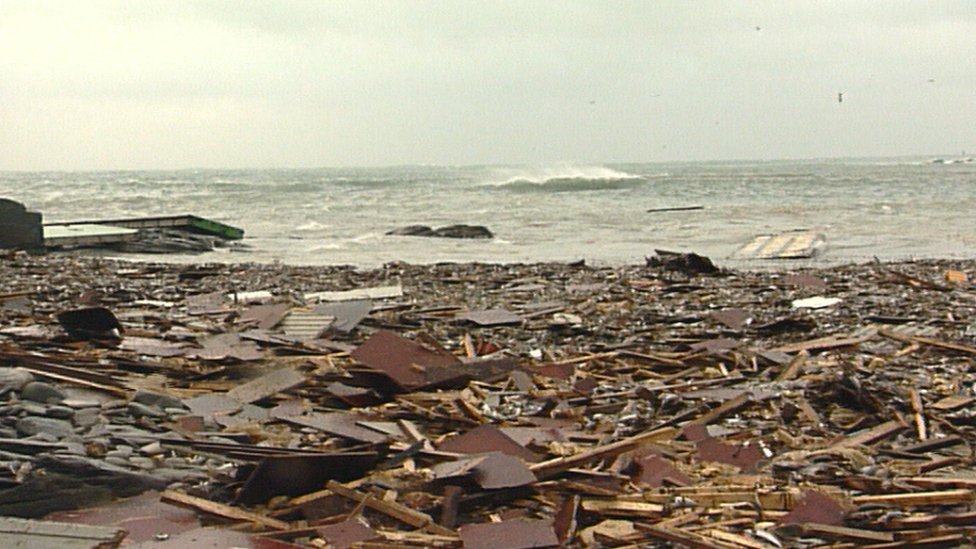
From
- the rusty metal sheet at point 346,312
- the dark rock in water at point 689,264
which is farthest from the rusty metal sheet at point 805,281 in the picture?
Answer: the rusty metal sheet at point 346,312

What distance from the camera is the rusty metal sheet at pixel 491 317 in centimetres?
995

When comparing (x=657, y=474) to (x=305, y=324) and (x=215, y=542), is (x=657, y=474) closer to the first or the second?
(x=215, y=542)

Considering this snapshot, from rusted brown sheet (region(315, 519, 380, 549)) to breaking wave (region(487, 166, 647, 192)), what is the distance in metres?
56.1

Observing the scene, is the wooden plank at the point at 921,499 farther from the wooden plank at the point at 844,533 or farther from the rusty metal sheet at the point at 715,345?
the rusty metal sheet at the point at 715,345

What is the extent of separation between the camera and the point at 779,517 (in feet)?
14.8

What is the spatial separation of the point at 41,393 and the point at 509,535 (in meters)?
3.11

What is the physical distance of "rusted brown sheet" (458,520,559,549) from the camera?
4.22 m

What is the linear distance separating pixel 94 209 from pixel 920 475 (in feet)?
153

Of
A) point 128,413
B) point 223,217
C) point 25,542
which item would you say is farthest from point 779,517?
point 223,217

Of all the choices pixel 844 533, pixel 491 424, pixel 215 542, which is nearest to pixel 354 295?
pixel 491 424

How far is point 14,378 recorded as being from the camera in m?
5.99

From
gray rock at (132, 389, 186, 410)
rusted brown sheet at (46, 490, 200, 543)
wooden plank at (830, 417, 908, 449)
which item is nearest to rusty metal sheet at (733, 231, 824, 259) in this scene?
wooden plank at (830, 417, 908, 449)

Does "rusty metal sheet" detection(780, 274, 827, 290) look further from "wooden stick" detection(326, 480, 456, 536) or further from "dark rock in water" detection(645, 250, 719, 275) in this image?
"wooden stick" detection(326, 480, 456, 536)

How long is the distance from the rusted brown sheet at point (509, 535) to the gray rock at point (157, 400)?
8.28 feet
